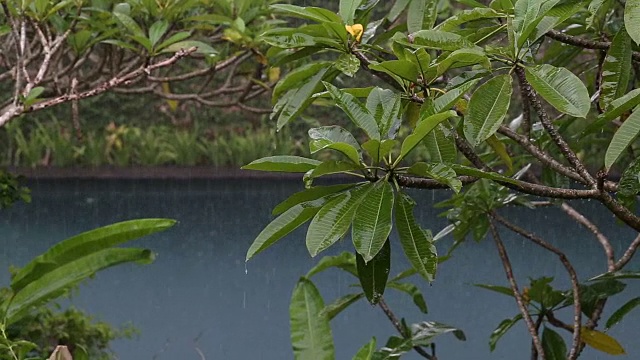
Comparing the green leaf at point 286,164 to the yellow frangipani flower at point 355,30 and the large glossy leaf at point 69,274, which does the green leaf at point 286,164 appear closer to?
the yellow frangipani flower at point 355,30

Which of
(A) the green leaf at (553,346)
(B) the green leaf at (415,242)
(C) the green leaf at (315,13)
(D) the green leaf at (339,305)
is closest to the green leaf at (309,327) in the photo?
(D) the green leaf at (339,305)

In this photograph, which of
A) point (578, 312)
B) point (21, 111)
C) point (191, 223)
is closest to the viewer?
point (578, 312)

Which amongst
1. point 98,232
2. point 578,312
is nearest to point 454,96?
point 98,232

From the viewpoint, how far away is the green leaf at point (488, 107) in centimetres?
89

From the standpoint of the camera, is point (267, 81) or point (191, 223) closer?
point (267, 81)

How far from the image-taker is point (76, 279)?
1.19 m

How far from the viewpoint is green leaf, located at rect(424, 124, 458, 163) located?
3.16ft

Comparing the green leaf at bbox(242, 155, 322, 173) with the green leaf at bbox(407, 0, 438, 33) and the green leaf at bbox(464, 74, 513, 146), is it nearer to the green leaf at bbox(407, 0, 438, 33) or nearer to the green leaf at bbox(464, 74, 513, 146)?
the green leaf at bbox(464, 74, 513, 146)

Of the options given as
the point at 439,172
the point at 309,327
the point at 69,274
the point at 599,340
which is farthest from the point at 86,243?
the point at 599,340

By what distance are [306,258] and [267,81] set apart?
3.81 ft

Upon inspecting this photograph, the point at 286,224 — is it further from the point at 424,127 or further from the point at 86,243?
the point at 86,243

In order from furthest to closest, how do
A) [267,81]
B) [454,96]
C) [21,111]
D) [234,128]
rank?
[234,128] → [267,81] → [21,111] → [454,96]

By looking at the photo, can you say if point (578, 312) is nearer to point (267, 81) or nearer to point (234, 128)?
point (267, 81)

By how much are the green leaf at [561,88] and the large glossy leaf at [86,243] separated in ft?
1.71
